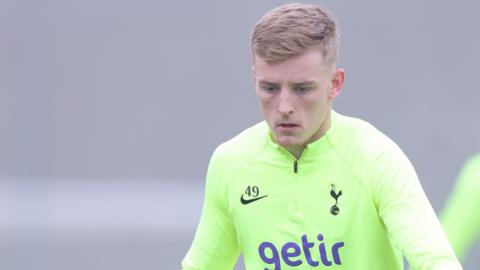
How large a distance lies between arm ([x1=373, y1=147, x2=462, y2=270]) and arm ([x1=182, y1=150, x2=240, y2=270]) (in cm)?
45

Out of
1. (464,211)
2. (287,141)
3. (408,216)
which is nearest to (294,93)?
(287,141)

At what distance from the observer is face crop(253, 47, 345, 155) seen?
2.70m

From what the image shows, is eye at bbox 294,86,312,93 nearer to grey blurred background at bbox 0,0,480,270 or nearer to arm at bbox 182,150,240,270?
arm at bbox 182,150,240,270

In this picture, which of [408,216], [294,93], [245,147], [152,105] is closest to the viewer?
[408,216]

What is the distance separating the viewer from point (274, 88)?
273 centimetres

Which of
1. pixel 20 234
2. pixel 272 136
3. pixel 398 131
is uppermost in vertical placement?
pixel 272 136

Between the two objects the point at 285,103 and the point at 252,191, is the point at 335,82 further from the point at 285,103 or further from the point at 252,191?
the point at 252,191

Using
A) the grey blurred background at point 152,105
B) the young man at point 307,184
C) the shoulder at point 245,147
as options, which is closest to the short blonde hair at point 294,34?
the young man at point 307,184

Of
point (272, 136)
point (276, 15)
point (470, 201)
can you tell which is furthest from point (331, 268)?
point (470, 201)

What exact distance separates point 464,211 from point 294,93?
1765 millimetres

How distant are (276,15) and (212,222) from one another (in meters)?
0.63

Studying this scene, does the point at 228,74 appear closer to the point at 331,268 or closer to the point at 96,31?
the point at 96,31

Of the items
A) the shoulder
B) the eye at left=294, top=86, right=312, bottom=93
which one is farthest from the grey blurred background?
the eye at left=294, top=86, right=312, bottom=93

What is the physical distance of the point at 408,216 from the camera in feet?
8.56
